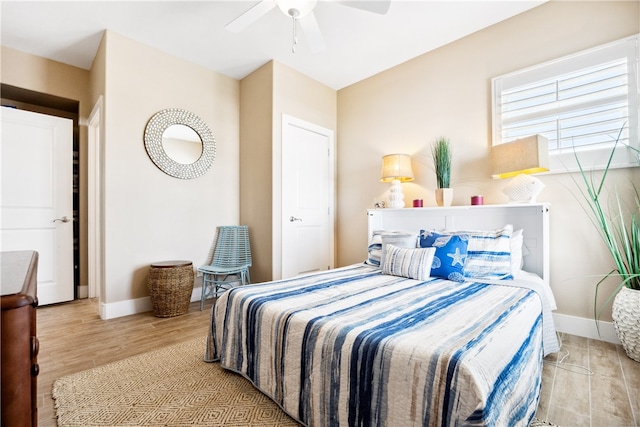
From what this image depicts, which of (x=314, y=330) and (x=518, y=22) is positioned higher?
(x=518, y=22)

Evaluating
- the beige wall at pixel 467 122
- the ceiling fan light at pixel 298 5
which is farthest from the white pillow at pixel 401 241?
the ceiling fan light at pixel 298 5

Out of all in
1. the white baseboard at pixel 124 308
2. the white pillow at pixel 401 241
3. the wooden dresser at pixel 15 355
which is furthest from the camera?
the white baseboard at pixel 124 308

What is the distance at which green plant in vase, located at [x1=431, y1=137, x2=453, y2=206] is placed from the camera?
292cm

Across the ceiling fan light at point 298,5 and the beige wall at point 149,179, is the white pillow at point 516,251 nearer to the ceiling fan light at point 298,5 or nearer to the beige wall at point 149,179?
the ceiling fan light at point 298,5

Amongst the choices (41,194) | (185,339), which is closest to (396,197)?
(185,339)

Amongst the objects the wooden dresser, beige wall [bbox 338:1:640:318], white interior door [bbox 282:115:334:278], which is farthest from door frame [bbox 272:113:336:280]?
the wooden dresser

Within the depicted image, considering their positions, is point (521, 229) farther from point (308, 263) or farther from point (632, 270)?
point (308, 263)

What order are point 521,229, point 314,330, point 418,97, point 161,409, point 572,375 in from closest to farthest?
point 314,330 → point 161,409 → point 572,375 → point 521,229 → point 418,97

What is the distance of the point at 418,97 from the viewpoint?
3.38 meters

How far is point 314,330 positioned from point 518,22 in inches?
126

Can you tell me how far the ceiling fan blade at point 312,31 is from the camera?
2.19 m

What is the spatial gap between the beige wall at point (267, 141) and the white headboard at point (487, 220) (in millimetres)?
1157

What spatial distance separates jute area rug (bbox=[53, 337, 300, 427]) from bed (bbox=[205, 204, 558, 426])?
0.09 meters

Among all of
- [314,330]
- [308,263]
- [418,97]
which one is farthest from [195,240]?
[418,97]
